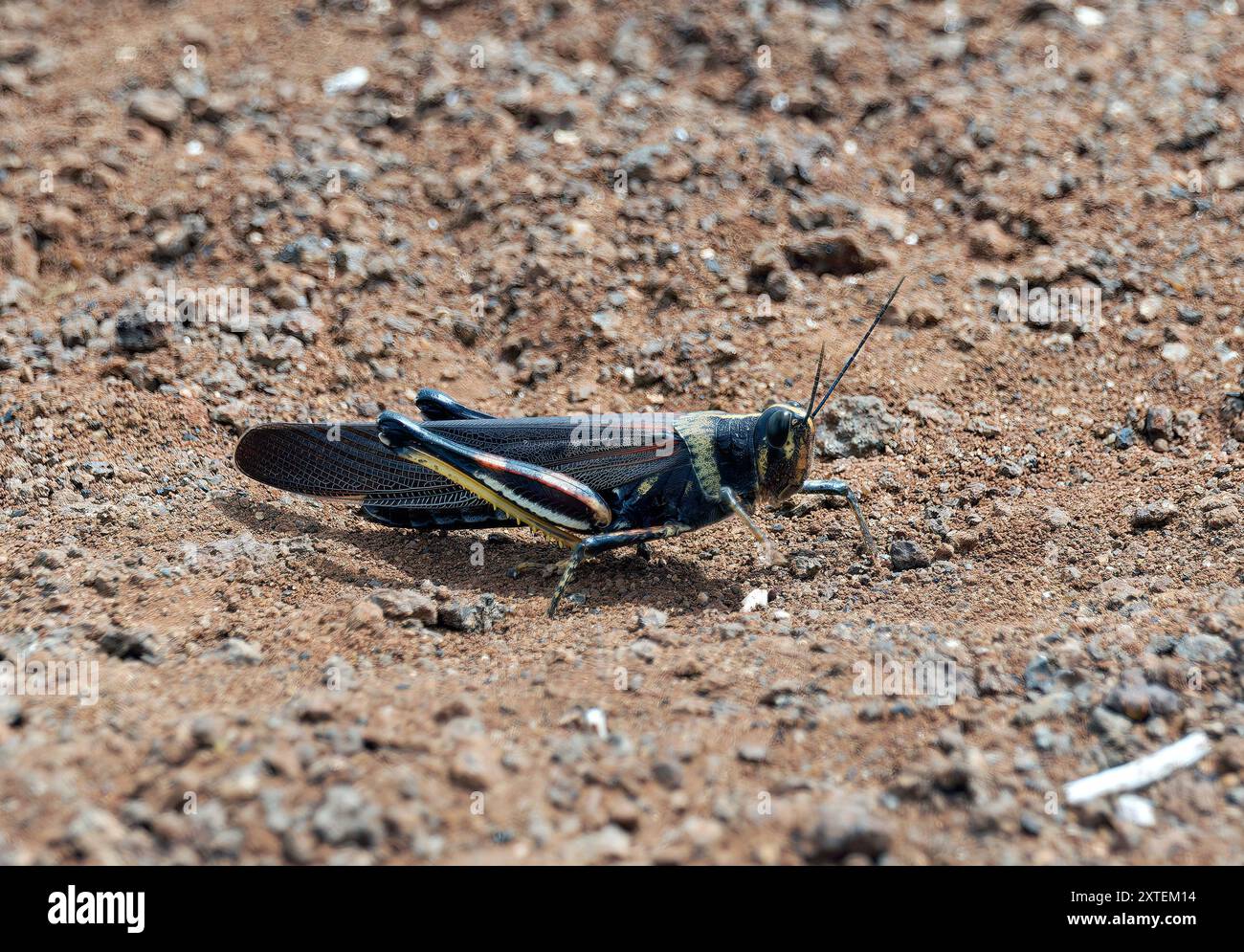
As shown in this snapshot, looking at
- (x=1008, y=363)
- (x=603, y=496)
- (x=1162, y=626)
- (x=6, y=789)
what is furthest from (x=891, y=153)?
(x=6, y=789)

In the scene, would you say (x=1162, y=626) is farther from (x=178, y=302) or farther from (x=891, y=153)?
(x=178, y=302)

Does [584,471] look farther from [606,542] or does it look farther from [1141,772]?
[1141,772]

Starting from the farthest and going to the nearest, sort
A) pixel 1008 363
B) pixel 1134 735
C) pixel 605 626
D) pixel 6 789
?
1. pixel 1008 363
2. pixel 605 626
3. pixel 1134 735
4. pixel 6 789
